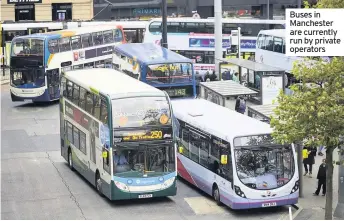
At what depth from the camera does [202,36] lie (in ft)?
175

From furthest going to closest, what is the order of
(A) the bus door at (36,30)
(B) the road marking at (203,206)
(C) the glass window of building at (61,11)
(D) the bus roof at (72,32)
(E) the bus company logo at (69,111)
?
(C) the glass window of building at (61,11) → (A) the bus door at (36,30) → (D) the bus roof at (72,32) → (E) the bus company logo at (69,111) → (B) the road marking at (203,206)

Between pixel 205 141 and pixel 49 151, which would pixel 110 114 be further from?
pixel 49 151

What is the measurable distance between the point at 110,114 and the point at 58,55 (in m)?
19.7

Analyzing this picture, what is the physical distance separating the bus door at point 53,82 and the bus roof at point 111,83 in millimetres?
12764

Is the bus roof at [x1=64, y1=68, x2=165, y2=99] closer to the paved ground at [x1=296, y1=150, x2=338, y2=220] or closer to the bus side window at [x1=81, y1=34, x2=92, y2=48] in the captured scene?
Answer: the paved ground at [x1=296, y1=150, x2=338, y2=220]

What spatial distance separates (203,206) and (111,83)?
4856 mm

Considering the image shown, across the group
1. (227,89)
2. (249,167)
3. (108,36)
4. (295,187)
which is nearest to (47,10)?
(108,36)

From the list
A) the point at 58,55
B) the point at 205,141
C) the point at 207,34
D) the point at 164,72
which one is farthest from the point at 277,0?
the point at 205,141

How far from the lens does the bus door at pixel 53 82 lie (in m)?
42.4

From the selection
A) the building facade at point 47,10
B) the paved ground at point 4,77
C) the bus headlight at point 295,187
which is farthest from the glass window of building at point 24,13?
the bus headlight at point 295,187

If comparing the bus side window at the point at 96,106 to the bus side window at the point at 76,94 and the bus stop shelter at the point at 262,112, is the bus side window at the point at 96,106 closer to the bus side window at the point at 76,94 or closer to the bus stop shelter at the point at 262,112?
Answer: the bus side window at the point at 76,94

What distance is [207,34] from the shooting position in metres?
53.4

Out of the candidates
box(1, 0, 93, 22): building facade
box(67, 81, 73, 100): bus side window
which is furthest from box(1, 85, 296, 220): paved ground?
box(1, 0, 93, 22): building facade

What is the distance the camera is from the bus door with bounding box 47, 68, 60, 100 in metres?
42.4
